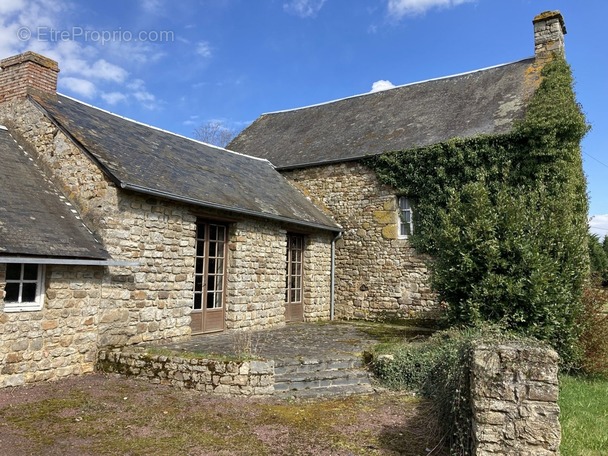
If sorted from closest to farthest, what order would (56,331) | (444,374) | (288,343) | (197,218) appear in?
(444,374) < (56,331) < (288,343) < (197,218)

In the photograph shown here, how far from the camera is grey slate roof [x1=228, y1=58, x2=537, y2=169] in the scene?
12.6 meters

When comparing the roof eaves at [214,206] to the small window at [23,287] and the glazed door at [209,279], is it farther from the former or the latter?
the small window at [23,287]

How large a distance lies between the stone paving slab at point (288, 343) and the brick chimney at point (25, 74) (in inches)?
223

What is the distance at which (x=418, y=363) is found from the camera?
23.3ft

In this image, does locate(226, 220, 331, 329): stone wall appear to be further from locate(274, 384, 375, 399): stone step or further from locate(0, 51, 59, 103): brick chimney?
locate(0, 51, 59, 103): brick chimney

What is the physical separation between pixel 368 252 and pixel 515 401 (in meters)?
9.51

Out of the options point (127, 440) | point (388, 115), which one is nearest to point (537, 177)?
point (388, 115)

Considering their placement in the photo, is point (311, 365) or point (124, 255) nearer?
point (311, 365)

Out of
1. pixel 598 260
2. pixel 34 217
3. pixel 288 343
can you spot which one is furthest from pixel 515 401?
pixel 598 260

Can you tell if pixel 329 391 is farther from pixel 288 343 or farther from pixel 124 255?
pixel 124 255

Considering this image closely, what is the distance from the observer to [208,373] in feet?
21.9

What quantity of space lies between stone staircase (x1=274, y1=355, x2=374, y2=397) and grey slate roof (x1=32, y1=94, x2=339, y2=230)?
370 centimetres

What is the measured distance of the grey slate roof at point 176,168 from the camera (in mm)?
8422

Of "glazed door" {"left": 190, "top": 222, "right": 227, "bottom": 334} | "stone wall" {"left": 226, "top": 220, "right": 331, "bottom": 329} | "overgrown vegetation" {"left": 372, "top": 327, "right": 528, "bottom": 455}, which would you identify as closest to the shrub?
"overgrown vegetation" {"left": 372, "top": 327, "right": 528, "bottom": 455}
